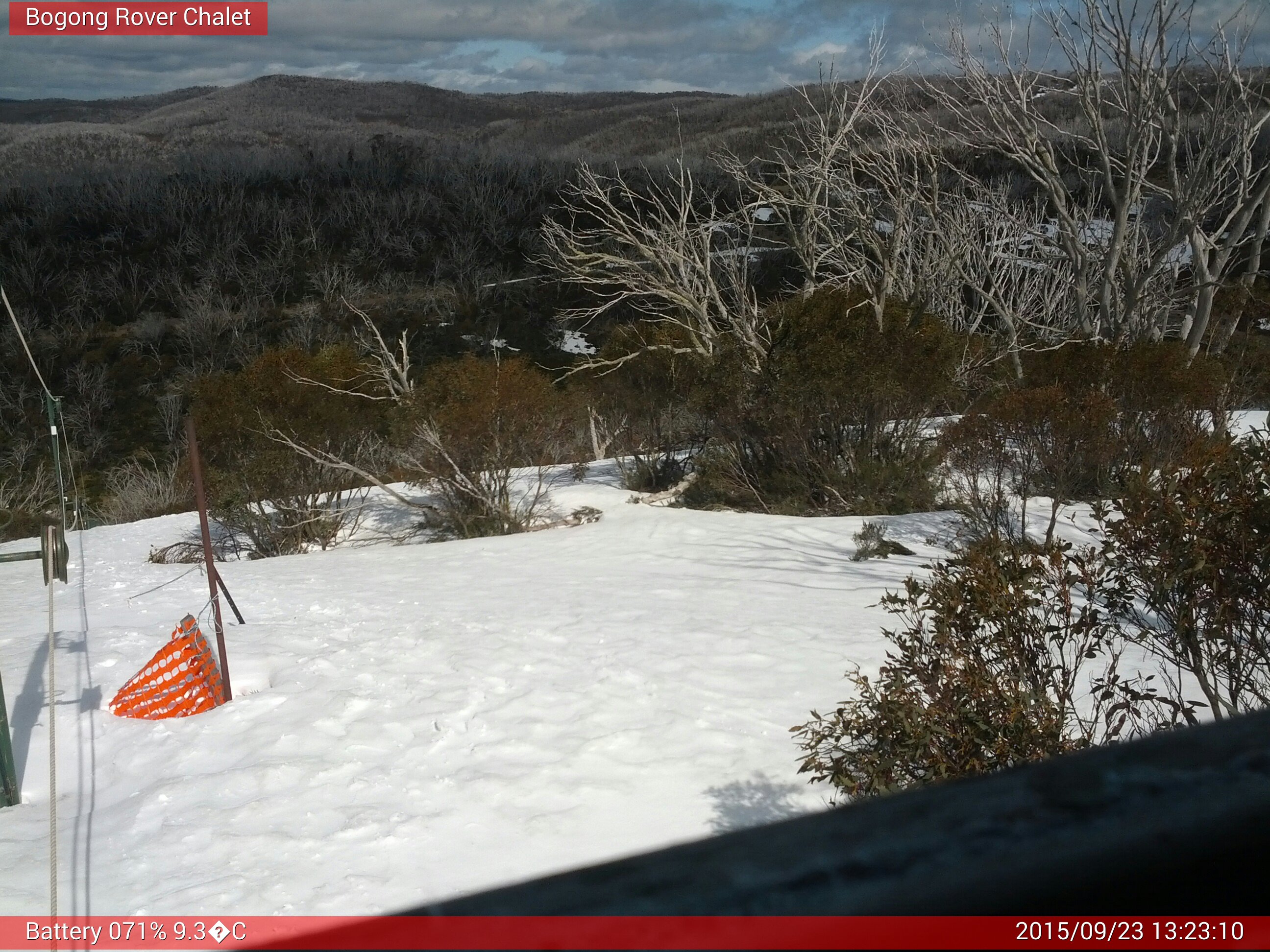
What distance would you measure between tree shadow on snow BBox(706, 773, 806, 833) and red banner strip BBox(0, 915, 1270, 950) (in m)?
3.53

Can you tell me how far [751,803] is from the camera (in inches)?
162

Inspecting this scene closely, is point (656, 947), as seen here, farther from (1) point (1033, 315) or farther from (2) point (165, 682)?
(1) point (1033, 315)

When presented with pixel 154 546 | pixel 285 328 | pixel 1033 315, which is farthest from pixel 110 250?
pixel 1033 315

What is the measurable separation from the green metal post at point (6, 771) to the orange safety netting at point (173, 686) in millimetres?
810

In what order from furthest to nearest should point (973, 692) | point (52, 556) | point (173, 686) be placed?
point (173, 686)
point (52, 556)
point (973, 692)

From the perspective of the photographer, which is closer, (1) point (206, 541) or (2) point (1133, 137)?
(1) point (206, 541)

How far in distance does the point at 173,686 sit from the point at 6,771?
38.8 inches

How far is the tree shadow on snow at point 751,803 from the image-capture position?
3971 mm

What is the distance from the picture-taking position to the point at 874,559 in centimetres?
808

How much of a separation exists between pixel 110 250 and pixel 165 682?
33588mm

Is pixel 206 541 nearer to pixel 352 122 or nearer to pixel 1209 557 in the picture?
pixel 1209 557

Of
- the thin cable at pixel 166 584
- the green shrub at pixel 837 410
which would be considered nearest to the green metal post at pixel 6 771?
the thin cable at pixel 166 584

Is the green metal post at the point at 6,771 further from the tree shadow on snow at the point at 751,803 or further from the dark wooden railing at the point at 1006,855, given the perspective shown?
the dark wooden railing at the point at 1006,855

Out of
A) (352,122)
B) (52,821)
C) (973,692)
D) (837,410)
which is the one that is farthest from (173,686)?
(352,122)
